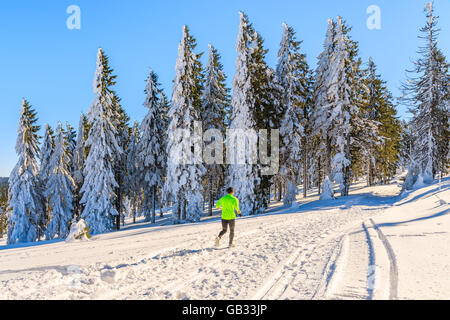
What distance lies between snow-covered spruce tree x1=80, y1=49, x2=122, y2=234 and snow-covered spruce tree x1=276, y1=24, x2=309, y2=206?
49.2ft

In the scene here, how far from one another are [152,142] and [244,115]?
34.6 feet

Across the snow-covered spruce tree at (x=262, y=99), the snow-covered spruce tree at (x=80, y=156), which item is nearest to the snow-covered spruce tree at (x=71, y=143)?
the snow-covered spruce tree at (x=80, y=156)

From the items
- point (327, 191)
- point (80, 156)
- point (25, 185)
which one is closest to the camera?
point (327, 191)

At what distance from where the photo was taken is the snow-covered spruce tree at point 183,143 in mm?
21531

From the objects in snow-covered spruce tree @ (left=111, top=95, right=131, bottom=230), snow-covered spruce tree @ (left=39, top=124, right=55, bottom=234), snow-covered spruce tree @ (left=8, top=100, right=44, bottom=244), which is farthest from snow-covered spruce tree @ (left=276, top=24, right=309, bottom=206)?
snow-covered spruce tree @ (left=39, top=124, right=55, bottom=234)

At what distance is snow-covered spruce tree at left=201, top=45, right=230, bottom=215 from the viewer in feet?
82.5

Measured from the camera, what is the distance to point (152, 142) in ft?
88.1

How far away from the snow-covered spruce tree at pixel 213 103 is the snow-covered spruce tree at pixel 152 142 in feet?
16.0

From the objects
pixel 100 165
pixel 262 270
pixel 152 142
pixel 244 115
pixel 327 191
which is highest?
pixel 244 115

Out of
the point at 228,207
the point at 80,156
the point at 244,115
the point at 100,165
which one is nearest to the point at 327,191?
the point at 244,115

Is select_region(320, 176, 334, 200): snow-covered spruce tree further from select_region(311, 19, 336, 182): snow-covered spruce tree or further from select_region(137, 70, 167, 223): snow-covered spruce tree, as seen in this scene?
select_region(137, 70, 167, 223): snow-covered spruce tree

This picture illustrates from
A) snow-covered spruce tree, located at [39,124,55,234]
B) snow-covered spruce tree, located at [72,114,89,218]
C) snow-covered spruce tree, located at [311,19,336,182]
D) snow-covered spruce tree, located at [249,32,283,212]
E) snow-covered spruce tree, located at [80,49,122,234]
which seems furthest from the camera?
snow-covered spruce tree, located at [39,124,55,234]

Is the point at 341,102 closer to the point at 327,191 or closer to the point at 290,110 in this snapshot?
the point at 290,110
